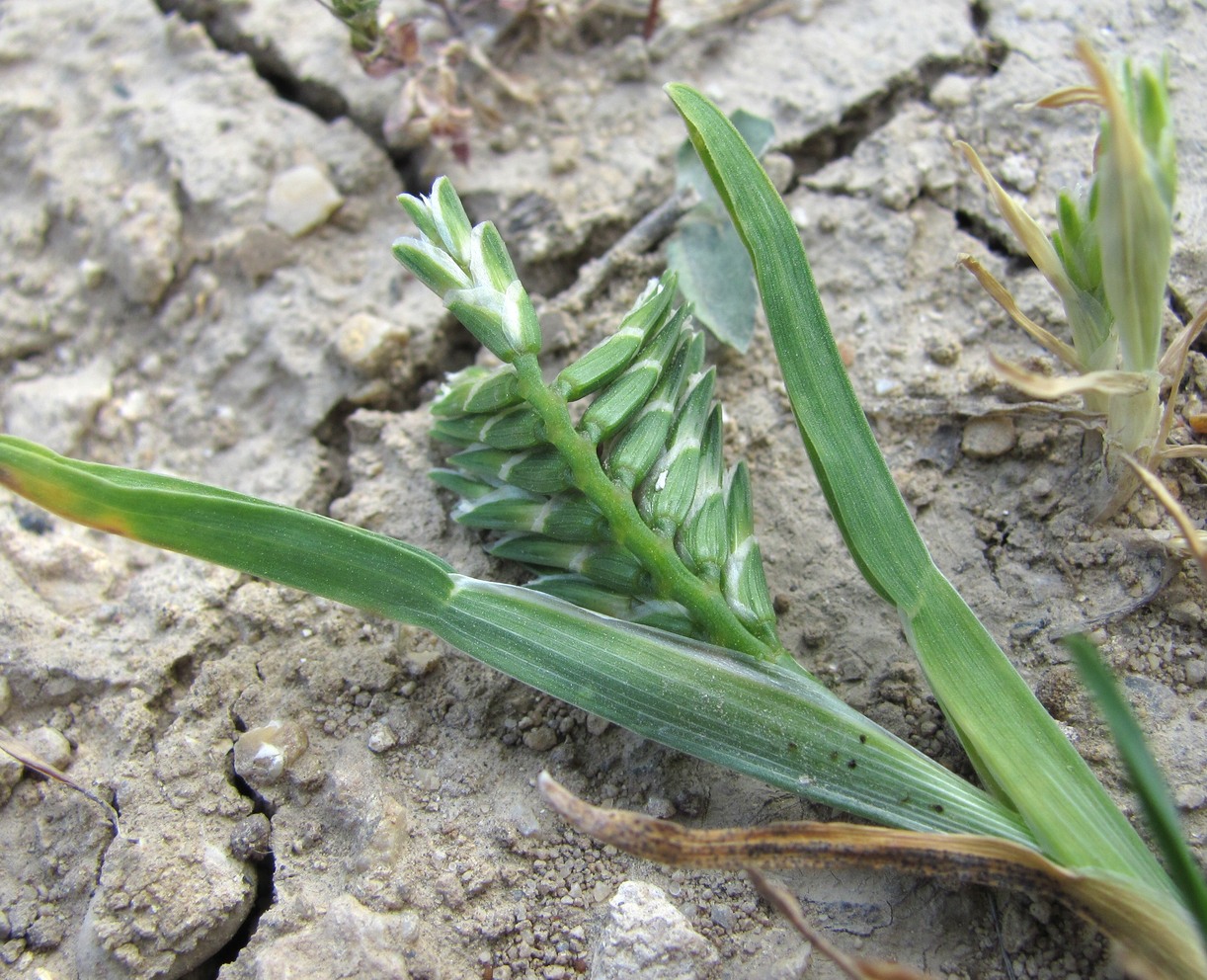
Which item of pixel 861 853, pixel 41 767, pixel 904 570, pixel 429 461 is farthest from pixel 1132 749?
pixel 41 767

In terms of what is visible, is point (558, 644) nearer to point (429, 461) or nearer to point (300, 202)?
point (429, 461)

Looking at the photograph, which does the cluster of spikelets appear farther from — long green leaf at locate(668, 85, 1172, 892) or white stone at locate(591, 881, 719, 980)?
white stone at locate(591, 881, 719, 980)

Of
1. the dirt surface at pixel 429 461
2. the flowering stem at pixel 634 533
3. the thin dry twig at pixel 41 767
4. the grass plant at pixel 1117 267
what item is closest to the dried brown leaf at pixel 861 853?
the dirt surface at pixel 429 461

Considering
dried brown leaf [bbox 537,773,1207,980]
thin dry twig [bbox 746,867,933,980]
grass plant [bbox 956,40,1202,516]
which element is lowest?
dried brown leaf [bbox 537,773,1207,980]

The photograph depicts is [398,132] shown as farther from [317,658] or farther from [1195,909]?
[1195,909]

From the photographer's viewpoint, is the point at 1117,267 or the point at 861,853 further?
the point at 1117,267

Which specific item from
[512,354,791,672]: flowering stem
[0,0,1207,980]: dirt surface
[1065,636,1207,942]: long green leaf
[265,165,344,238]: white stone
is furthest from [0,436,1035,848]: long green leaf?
[265,165,344,238]: white stone

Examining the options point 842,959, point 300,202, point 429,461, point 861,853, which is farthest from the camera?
point 300,202
